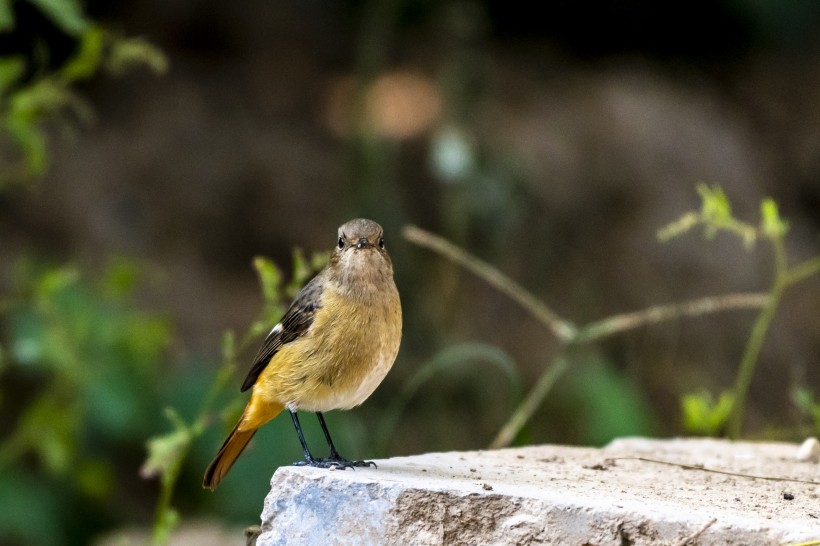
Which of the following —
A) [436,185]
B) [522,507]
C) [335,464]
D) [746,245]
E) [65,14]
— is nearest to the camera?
[522,507]

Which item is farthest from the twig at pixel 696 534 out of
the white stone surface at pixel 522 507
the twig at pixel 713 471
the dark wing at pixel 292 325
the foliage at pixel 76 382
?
the foliage at pixel 76 382

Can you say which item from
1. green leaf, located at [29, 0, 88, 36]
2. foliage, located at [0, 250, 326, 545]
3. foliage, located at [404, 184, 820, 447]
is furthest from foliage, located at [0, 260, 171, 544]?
foliage, located at [404, 184, 820, 447]

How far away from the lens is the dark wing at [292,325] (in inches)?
135

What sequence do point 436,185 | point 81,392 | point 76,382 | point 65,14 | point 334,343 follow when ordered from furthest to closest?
point 436,185, point 81,392, point 76,382, point 65,14, point 334,343

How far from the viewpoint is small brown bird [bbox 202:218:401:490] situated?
3281 mm

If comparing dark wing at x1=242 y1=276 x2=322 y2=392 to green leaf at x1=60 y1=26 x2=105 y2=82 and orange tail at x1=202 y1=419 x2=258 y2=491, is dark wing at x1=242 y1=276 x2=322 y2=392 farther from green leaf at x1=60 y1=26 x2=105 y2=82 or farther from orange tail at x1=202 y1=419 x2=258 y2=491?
green leaf at x1=60 y1=26 x2=105 y2=82

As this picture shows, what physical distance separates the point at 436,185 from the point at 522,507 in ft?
20.7

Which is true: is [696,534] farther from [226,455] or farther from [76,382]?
[76,382]

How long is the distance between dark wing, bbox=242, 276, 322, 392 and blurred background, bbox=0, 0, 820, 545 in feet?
9.11

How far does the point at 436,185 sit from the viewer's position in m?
8.76

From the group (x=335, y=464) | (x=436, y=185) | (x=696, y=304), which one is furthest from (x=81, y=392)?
(x=436, y=185)

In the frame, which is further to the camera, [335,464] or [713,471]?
[713,471]

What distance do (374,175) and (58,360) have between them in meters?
3.49

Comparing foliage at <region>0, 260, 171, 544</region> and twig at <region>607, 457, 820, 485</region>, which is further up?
foliage at <region>0, 260, 171, 544</region>
